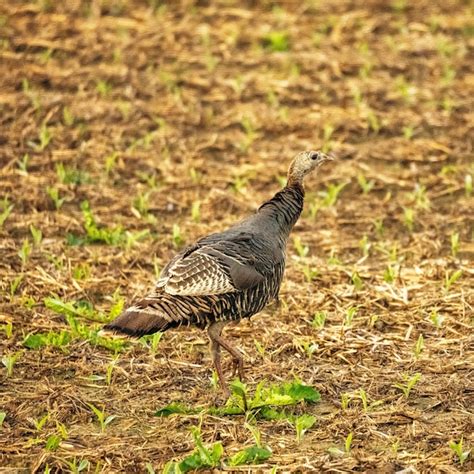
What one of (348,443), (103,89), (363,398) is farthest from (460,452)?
(103,89)

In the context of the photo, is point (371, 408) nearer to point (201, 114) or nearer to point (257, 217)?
point (257, 217)

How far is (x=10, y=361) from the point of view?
6188 mm

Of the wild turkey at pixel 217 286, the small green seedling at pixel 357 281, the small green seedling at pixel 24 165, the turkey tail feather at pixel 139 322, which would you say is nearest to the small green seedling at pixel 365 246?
the small green seedling at pixel 357 281

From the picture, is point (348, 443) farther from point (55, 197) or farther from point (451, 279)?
point (55, 197)

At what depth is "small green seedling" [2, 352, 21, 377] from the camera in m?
6.18

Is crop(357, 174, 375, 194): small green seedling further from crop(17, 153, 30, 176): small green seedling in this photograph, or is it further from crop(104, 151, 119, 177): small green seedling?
crop(17, 153, 30, 176): small green seedling

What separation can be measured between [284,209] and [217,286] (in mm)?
1079

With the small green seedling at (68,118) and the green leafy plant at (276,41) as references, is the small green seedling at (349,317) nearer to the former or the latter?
the small green seedling at (68,118)

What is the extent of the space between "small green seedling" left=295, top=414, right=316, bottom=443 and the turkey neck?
4.63ft

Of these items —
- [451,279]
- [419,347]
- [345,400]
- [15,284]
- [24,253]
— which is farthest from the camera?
[24,253]

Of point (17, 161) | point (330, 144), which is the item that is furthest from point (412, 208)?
point (17, 161)

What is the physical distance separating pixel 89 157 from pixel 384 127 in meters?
2.83

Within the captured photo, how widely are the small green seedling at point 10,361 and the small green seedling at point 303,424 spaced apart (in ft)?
5.38

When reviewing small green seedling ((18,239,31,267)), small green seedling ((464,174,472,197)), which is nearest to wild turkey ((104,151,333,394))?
small green seedling ((18,239,31,267))
